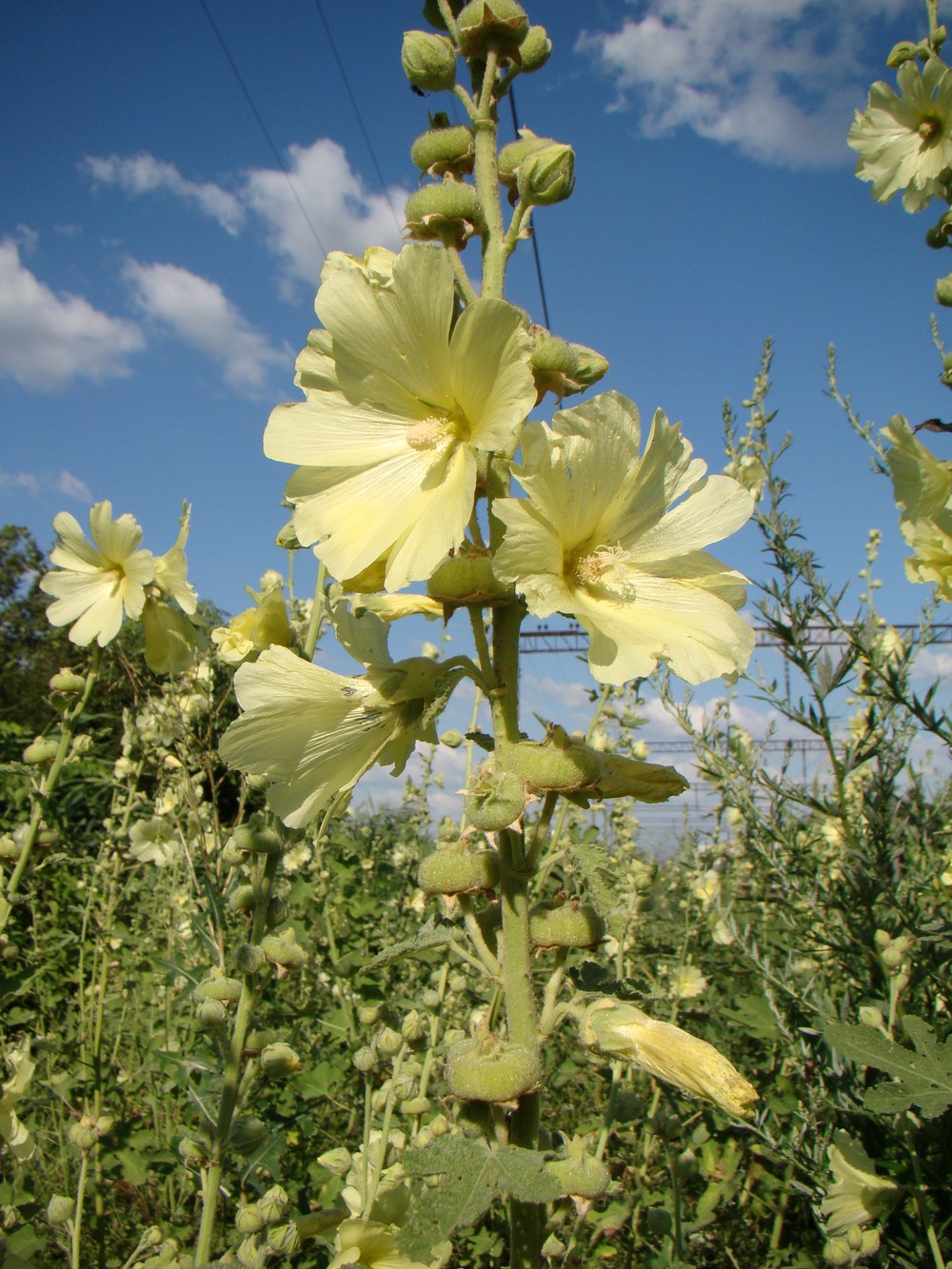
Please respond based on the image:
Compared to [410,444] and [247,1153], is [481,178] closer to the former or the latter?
[410,444]

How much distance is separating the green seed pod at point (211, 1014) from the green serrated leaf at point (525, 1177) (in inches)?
34.3

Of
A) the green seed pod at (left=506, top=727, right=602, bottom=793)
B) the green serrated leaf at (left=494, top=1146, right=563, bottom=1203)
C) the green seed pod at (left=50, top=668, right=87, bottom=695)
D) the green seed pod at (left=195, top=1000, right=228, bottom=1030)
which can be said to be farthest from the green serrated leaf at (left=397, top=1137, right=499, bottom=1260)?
the green seed pod at (left=50, top=668, right=87, bottom=695)

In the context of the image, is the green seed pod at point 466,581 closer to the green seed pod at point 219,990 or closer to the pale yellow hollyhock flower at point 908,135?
the green seed pod at point 219,990

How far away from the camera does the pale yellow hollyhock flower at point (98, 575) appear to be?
236 cm

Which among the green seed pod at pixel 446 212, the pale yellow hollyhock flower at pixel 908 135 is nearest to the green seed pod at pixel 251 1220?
the green seed pod at pixel 446 212

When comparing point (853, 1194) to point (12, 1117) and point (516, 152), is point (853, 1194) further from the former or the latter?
point (516, 152)

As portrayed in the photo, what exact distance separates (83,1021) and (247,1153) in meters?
2.17

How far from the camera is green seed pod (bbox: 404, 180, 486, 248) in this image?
1.26 m

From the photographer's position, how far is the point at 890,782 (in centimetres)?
252

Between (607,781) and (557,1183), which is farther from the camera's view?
(607,781)

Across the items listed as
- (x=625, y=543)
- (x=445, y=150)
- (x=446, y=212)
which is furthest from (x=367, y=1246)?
(x=445, y=150)

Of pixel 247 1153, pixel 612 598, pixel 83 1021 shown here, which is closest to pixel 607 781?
pixel 612 598

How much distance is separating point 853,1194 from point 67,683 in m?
2.46

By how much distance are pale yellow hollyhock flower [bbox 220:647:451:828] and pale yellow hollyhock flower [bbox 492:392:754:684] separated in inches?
10.7
